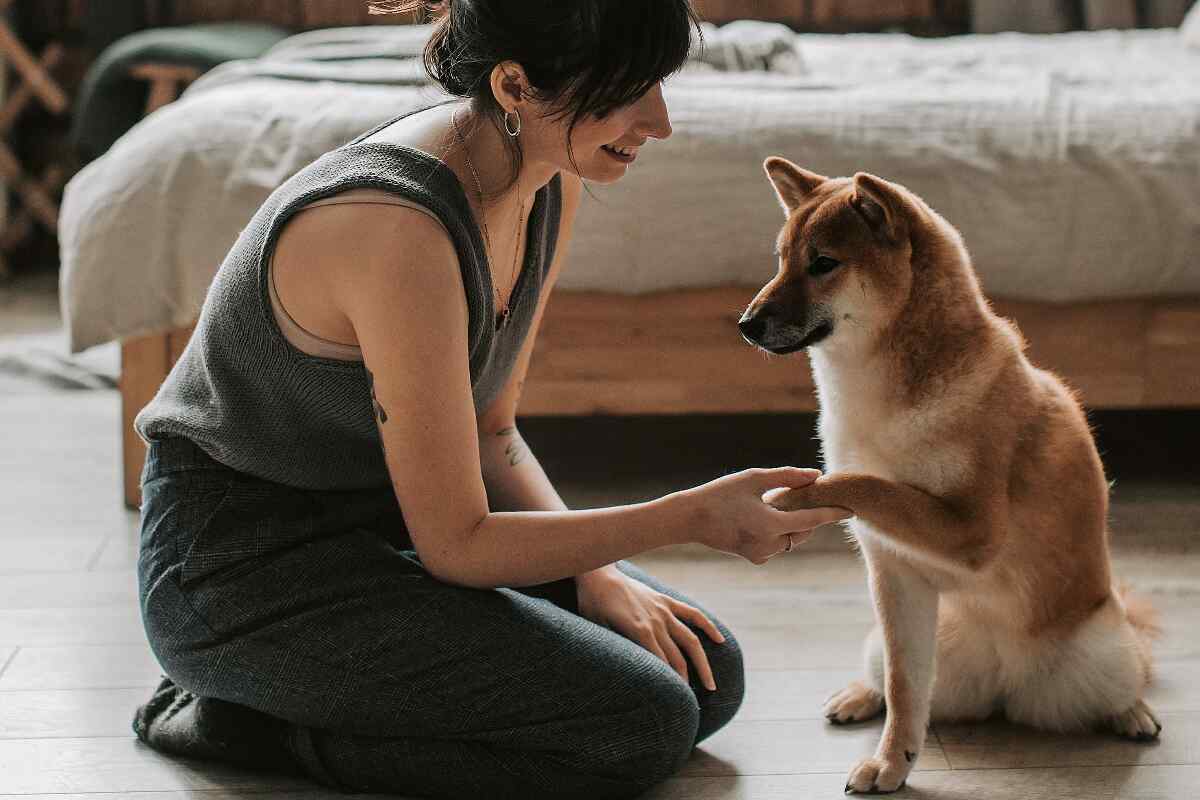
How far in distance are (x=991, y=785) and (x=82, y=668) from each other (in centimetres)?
109

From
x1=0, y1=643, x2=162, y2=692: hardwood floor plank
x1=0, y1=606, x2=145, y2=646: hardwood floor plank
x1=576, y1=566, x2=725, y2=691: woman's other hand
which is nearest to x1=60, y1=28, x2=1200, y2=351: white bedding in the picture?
x1=0, y1=606, x2=145, y2=646: hardwood floor plank

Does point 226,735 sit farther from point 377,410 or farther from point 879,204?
point 879,204

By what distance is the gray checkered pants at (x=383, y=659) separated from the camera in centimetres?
132

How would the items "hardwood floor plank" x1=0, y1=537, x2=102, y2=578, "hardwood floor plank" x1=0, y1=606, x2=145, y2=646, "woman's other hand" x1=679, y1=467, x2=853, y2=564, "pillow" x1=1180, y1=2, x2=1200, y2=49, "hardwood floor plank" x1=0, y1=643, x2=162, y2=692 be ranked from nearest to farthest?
"woman's other hand" x1=679, y1=467, x2=853, y2=564 < "hardwood floor plank" x1=0, y1=643, x2=162, y2=692 < "hardwood floor plank" x1=0, y1=606, x2=145, y2=646 < "hardwood floor plank" x1=0, y1=537, x2=102, y2=578 < "pillow" x1=1180, y1=2, x2=1200, y2=49

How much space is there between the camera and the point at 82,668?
5.60 ft

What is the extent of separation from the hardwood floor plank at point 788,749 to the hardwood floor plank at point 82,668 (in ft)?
2.26

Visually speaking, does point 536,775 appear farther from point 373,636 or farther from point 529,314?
point 529,314

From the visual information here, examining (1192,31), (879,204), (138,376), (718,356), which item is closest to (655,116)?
(879,204)

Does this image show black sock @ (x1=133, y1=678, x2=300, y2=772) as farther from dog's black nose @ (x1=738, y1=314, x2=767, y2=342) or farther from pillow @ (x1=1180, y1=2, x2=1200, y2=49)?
pillow @ (x1=1180, y1=2, x2=1200, y2=49)

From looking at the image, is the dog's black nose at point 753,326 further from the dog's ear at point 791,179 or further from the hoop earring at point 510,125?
the hoop earring at point 510,125

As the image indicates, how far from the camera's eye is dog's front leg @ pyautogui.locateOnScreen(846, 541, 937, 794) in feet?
4.68

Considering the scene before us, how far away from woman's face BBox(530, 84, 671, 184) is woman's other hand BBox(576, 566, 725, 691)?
45 cm

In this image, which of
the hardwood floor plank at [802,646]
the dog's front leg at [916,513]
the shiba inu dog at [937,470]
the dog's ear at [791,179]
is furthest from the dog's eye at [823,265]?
the hardwood floor plank at [802,646]

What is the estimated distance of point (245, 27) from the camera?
423cm
